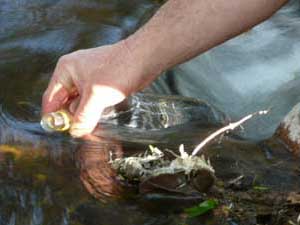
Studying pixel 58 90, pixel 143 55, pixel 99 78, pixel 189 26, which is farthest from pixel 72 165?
pixel 189 26

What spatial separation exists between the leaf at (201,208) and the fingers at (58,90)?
0.67 m

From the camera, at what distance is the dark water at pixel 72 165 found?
2.28 metres

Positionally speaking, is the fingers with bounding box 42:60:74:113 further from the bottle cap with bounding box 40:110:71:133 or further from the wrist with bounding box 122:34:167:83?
the wrist with bounding box 122:34:167:83

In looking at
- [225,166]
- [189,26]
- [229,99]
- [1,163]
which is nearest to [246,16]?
[189,26]

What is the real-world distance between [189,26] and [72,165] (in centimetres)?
A: 66

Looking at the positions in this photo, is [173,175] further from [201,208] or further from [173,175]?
[201,208]

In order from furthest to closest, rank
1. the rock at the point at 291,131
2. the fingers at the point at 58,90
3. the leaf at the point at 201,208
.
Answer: the rock at the point at 291,131 < the fingers at the point at 58,90 < the leaf at the point at 201,208

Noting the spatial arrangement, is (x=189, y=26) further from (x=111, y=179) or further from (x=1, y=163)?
(x=1, y=163)

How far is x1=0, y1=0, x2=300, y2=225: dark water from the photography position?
2.28 m

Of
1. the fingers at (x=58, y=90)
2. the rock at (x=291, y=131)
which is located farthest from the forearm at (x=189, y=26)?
the rock at (x=291, y=131)

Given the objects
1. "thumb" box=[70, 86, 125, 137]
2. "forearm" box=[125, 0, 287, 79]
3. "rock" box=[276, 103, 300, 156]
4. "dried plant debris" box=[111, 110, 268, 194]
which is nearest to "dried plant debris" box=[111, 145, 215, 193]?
"dried plant debris" box=[111, 110, 268, 194]

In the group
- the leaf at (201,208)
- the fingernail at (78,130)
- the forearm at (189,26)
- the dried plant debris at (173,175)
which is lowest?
the leaf at (201,208)

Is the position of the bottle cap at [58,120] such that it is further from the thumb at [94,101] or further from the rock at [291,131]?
the rock at [291,131]

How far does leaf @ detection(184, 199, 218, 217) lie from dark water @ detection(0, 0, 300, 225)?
0.08 feet
